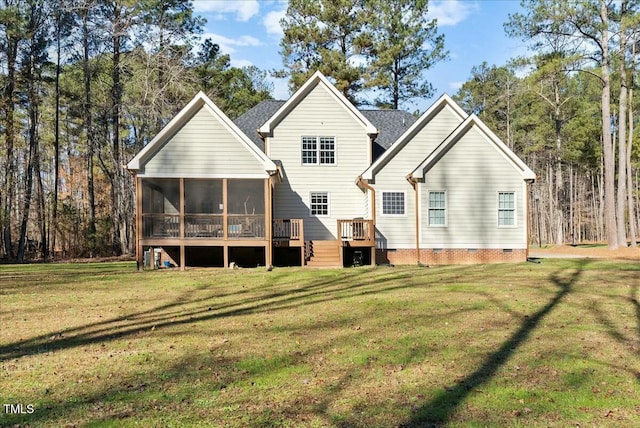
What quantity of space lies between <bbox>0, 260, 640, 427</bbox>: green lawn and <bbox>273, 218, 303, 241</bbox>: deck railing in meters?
5.98

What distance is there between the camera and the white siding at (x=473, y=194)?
60.6 feet

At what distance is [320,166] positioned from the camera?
2027cm

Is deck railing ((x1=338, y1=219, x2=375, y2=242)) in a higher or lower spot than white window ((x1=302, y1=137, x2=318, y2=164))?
lower

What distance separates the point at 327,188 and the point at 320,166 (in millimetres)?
1030

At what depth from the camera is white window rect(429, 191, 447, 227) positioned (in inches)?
728

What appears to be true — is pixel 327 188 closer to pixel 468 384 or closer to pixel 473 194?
pixel 473 194

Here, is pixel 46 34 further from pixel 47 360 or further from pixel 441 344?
pixel 441 344

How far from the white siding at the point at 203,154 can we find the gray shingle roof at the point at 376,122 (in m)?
4.03

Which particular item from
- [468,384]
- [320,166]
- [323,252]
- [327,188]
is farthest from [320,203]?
[468,384]

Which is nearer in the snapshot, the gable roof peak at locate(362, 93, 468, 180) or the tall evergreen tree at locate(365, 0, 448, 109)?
the gable roof peak at locate(362, 93, 468, 180)

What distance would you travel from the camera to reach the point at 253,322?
8.21 metres

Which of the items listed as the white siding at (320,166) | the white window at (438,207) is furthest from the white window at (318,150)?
the white window at (438,207)

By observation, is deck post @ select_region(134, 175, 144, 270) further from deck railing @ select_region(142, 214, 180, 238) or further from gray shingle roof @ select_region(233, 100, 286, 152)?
gray shingle roof @ select_region(233, 100, 286, 152)

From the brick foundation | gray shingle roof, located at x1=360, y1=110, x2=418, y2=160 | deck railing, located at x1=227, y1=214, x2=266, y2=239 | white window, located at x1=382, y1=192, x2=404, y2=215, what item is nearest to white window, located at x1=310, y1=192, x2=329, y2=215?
white window, located at x1=382, y1=192, x2=404, y2=215
